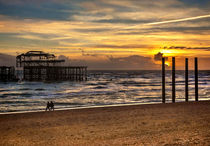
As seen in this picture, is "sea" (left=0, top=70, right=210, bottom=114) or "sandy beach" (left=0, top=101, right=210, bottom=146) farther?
"sea" (left=0, top=70, right=210, bottom=114)

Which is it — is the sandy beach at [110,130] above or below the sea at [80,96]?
above

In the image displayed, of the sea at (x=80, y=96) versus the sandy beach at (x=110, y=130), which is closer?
the sandy beach at (x=110, y=130)

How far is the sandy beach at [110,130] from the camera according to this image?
578 cm

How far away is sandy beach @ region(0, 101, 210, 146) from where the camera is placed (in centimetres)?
578

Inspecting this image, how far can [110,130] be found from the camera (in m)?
6.82

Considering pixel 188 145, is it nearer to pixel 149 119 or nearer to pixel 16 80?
pixel 149 119

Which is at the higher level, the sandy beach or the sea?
the sandy beach

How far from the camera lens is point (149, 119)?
8.34 meters

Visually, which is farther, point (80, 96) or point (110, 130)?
point (80, 96)

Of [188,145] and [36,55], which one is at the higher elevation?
[36,55]

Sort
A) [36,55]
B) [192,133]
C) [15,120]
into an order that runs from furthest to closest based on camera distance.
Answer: [36,55] → [15,120] → [192,133]

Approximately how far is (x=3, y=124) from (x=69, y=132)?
3024mm

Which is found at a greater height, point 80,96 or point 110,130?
point 110,130

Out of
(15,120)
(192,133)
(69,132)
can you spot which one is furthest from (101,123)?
(15,120)
